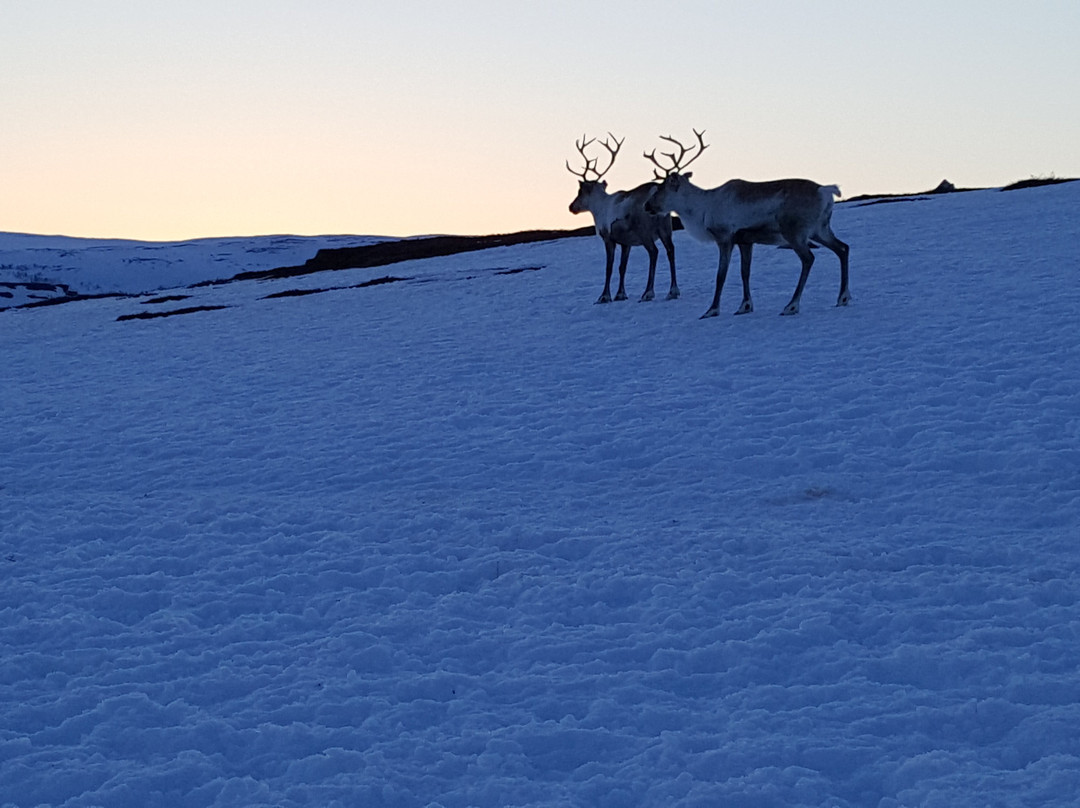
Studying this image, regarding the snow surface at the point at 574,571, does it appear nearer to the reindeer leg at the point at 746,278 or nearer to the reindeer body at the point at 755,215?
the reindeer leg at the point at 746,278

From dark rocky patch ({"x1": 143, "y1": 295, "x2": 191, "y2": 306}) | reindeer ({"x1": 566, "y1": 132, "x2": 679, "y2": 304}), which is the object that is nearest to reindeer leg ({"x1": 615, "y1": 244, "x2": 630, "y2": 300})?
reindeer ({"x1": 566, "y1": 132, "x2": 679, "y2": 304})

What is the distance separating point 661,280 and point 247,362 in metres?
9.00

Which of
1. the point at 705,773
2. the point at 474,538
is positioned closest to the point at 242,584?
the point at 474,538

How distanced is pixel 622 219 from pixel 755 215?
360 cm

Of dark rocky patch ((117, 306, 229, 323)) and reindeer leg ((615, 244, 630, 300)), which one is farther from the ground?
reindeer leg ((615, 244, 630, 300))

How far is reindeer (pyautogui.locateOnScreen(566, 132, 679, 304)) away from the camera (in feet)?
64.6

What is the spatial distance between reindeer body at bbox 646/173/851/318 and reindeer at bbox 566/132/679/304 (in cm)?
108

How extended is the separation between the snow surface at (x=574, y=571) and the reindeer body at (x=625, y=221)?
2.14m

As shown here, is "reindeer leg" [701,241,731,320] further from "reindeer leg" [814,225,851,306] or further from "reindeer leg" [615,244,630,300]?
"reindeer leg" [615,244,630,300]

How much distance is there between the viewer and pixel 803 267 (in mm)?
17297

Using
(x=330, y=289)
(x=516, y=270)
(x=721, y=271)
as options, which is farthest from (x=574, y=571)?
(x=330, y=289)

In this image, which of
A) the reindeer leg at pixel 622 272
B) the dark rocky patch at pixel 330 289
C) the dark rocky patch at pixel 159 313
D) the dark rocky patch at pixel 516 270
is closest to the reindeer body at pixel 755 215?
the reindeer leg at pixel 622 272

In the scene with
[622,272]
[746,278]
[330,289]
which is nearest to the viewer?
[746,278]

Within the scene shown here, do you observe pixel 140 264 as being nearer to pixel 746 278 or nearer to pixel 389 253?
pixel 389 253
